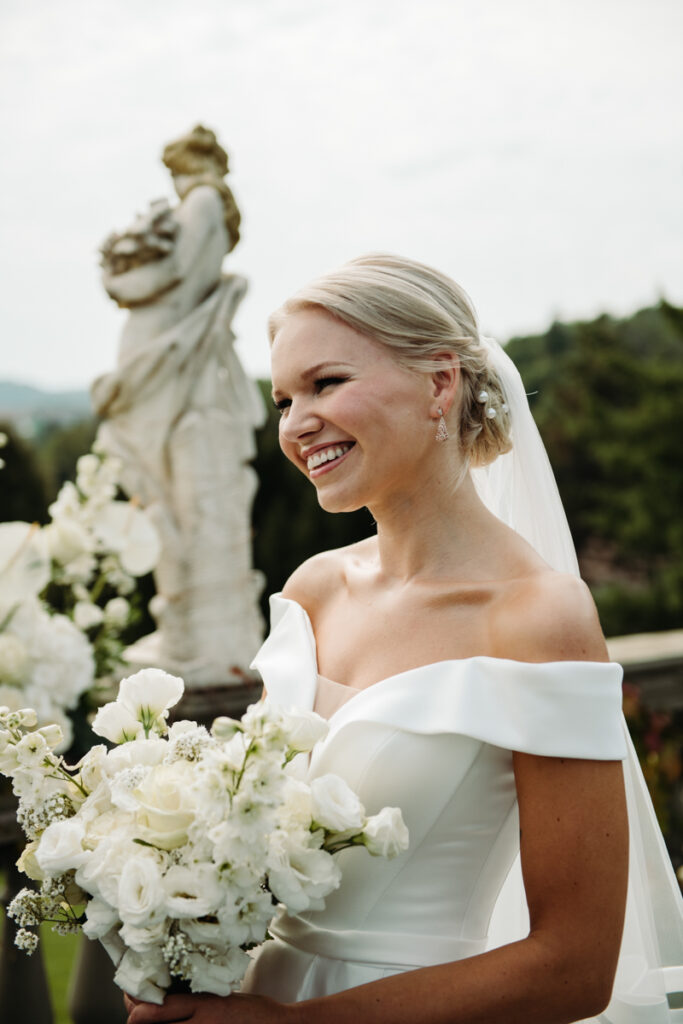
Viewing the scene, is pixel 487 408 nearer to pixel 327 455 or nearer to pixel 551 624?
pixel 327 455

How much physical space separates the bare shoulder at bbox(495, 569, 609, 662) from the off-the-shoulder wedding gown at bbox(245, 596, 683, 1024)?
0.03 meters

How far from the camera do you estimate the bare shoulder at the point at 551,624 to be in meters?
1.77

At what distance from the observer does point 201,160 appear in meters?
6.31

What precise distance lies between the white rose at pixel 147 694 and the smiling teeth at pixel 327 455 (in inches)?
19.5

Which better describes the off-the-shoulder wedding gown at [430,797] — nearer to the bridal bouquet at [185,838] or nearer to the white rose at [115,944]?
the bridal bouquet at [185,838]

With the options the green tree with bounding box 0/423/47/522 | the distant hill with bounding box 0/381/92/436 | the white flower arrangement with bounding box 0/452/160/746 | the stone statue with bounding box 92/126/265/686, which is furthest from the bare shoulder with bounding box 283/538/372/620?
the distant hill with bounding box 0/381/92/436

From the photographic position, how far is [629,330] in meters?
18.1

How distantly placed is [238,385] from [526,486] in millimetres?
4191

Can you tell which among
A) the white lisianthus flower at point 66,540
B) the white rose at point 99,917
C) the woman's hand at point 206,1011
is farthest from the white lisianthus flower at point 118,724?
the white lisianthus flower at point 66,540

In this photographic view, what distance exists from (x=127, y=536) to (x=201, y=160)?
3.41 meters

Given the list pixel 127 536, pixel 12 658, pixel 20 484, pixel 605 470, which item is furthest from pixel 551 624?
pixel 605 470

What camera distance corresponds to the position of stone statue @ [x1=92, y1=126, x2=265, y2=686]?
6094 millimetres

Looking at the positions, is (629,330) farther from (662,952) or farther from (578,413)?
(662,952)

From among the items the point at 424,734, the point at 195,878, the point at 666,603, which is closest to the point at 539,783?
the point at 424,734
